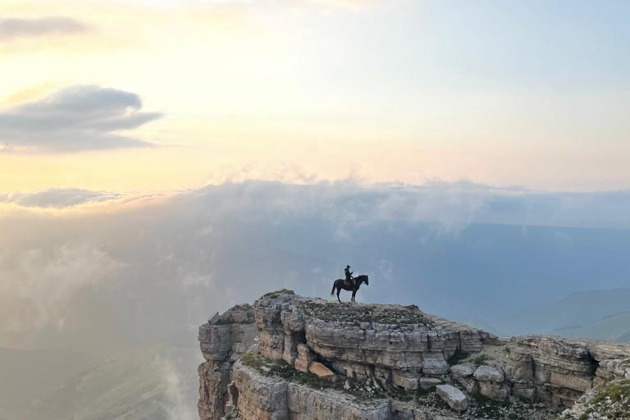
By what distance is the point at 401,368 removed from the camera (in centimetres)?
3528

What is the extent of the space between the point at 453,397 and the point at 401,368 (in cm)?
439

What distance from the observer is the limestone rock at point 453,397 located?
3159cm

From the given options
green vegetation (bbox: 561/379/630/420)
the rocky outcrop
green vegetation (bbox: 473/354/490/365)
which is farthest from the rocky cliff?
the rocky outcrop

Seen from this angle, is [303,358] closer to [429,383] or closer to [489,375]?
[429,383]

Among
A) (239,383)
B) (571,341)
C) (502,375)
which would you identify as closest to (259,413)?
(239,383)

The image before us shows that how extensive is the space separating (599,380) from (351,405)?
49.8ft

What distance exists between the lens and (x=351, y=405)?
33.7m

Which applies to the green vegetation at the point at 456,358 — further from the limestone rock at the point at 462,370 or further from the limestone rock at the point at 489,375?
the limestone rock at the point at 489,375

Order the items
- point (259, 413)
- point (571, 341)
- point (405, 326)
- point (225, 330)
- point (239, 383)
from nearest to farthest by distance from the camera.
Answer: point (571, 341) → point (405, 326) → point (259, 413) → point (239, 383) → point (225, 330)

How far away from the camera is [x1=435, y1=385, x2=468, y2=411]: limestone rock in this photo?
31.6 m

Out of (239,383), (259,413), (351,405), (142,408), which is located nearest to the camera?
(351,405)

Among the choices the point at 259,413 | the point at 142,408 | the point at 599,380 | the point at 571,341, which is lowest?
the point at 142,408

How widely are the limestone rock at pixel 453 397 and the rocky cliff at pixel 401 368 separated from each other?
64 millimetres

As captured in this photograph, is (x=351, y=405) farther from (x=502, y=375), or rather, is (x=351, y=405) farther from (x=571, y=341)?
(x=571, y=341)
